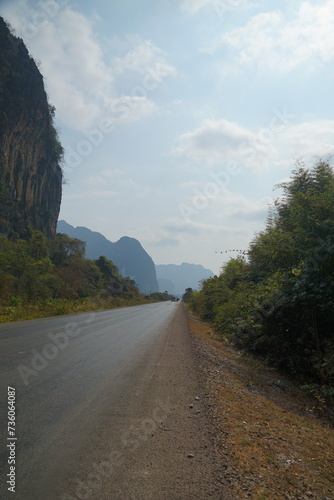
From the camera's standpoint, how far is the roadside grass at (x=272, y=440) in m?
2.89

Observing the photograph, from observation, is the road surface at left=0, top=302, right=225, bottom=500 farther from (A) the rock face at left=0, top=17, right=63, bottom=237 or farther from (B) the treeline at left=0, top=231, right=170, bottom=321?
(A) the rock face at left=0, top=17, right=63, bottom=237

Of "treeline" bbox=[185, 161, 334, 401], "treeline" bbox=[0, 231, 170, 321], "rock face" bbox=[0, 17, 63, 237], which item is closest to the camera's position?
"treeline" bbox=[185, 161, 334, 401]

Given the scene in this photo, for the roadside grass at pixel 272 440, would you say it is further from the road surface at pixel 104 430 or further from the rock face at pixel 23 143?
the rock face at pixel 23 143

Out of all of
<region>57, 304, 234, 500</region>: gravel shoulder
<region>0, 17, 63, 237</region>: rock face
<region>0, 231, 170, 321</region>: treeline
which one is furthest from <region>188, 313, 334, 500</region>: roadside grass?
<region>0, 17, 63, 237</region>: rock face

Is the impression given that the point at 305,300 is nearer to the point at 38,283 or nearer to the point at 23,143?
the point at 38,283

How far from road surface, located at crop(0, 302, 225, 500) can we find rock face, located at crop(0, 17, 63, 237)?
50.5m

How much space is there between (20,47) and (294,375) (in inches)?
2825

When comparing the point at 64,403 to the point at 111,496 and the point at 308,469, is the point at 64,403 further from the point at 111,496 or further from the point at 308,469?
the point at 308,469

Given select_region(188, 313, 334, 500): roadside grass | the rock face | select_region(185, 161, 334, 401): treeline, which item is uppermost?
the rock face

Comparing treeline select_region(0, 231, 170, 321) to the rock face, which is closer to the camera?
treeline select_region(0, 231, 170, 321)

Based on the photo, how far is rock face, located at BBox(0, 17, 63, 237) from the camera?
52.8 m

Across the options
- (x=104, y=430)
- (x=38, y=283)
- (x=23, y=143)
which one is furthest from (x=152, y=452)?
(x=23, y=143)

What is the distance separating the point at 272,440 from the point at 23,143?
2633 inches

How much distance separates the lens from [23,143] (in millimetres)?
59281
